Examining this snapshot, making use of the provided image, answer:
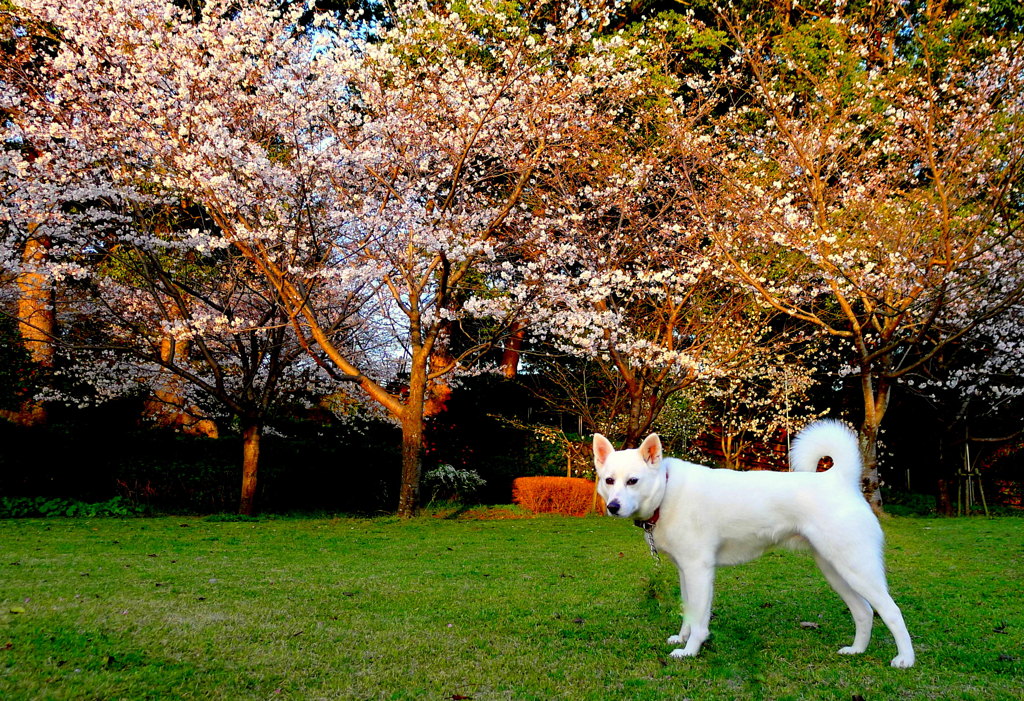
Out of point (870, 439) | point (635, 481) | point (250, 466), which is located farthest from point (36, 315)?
point (870, 439)

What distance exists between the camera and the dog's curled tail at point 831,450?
416cm

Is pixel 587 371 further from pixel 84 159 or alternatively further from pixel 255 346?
pixel 84 159

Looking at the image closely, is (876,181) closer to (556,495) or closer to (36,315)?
(556,495)

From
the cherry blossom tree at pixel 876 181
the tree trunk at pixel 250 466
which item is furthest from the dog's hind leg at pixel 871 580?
the tree trunk at pixel 250 466

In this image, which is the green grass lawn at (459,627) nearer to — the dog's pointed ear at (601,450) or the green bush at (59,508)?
the dog's pointed ear at (601,450)

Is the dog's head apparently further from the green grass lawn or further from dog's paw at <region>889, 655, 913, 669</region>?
dog's paw at <region>889, 655, 913, 669</region>

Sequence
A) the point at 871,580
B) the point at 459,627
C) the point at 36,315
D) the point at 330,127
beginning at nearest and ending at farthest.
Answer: the point at 871,580, the point at 459,627, the point at 330,127, the point at 36,315

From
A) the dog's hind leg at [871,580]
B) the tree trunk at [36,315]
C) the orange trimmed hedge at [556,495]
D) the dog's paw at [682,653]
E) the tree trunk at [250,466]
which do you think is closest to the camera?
the dog's hind leg at [871,580]

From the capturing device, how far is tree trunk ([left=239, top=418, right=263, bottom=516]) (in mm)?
13234

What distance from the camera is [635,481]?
415 centimetres

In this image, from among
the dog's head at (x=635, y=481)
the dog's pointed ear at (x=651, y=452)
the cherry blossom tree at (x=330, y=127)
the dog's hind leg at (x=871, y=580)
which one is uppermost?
the cherry blossom tree at (x=330, y=127)

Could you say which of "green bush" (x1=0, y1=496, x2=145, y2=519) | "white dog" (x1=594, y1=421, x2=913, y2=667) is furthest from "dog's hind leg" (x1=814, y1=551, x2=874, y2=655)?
"green bush" (x1=0, y1=496, x2=145, y2=519)

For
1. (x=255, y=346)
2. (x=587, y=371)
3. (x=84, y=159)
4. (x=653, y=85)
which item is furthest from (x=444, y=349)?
(x=84, y=159)

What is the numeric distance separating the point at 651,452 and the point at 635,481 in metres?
0.18
